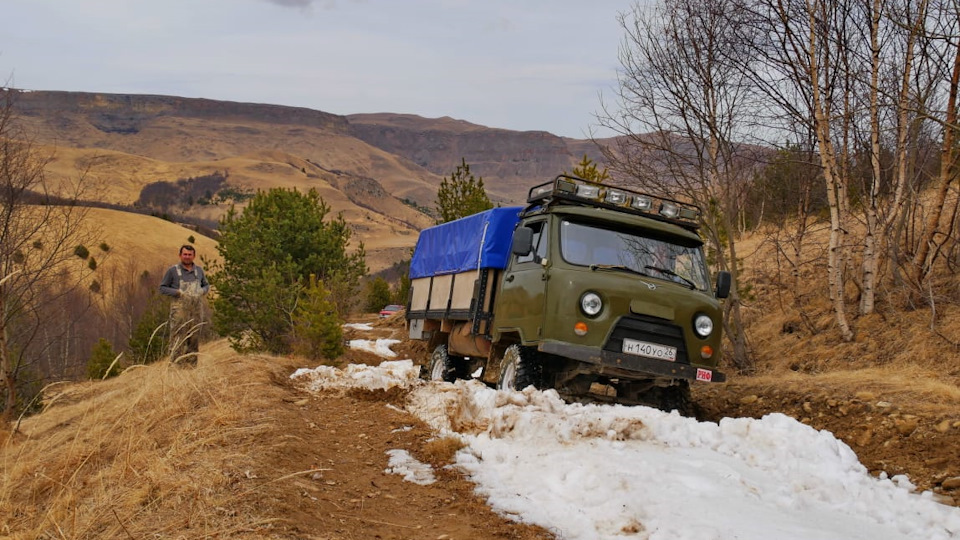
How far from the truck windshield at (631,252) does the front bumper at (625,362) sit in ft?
3.40

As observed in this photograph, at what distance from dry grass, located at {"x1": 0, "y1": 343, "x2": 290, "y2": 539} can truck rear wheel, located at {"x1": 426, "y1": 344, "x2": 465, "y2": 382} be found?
3611mm

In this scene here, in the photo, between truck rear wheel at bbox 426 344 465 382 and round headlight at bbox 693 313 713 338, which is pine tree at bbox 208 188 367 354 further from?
round headlight at bbox 693 313 713 338

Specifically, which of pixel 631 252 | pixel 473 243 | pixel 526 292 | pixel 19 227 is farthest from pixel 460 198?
pixel 631 252

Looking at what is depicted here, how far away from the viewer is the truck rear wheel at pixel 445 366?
39.1ft

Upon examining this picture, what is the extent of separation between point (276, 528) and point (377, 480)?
182 centimetres

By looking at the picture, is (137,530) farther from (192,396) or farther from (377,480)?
(192,396)

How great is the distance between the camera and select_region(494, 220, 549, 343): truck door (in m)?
8.57

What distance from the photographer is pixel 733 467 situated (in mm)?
5762

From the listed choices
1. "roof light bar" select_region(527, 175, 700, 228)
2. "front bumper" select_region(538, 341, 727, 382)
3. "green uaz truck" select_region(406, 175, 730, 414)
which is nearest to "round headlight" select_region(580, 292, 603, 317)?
"green uaz truck" select_region(406, 175, 730, 414)

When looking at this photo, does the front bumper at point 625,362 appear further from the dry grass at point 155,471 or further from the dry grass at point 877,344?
the dry grass at point 155,471

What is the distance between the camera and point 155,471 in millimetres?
4934

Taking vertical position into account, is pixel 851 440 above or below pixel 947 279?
below

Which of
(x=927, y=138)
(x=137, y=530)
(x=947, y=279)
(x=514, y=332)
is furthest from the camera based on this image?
(x=927, y=138)

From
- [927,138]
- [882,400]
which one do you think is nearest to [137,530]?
[882,400]
